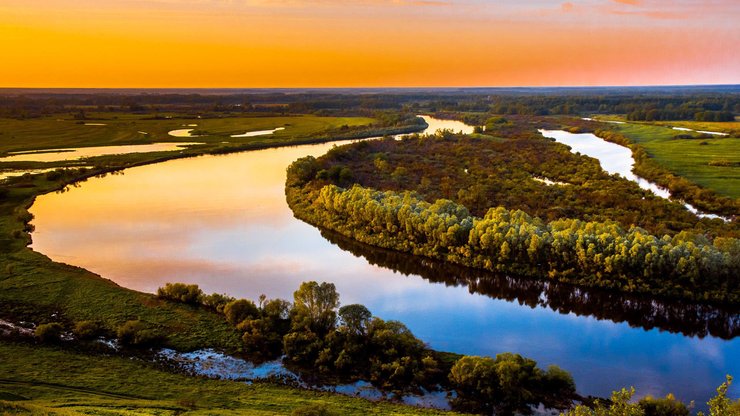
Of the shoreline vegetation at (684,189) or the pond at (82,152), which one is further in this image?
the pond at (82,152)

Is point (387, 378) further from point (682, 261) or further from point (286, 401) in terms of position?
point (682, 261)

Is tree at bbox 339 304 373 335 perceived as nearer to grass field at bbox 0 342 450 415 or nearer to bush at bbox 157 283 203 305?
grass field at bbox 0 342 450 415

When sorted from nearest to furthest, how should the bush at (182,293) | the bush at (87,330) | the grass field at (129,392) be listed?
1. the grass field at (129,392)
2. the bush at (87,330)
3. the bush at (182,293)

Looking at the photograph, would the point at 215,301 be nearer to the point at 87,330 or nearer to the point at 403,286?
the point at 87,330

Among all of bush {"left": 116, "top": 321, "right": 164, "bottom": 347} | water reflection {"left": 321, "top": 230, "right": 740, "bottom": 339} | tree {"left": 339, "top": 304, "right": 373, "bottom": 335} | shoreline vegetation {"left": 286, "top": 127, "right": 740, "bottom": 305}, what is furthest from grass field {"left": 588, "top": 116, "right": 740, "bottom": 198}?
bush {"left": 116, "top": 321, "right": 164, "bottom": 347}

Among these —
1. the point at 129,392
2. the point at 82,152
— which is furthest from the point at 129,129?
the point at 129,392

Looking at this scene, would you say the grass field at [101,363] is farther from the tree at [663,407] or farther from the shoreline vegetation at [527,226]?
the shoreline vegetation at [527,226]

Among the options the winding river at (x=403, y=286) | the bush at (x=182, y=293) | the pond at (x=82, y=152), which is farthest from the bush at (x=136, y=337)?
the pond at (x=82, y=152)
